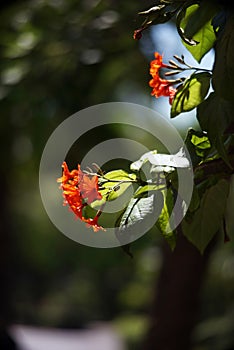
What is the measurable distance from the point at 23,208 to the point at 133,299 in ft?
10.8

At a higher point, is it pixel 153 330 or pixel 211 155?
pixel 211 155

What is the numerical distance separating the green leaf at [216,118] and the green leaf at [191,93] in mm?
20

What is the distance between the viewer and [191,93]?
896mm

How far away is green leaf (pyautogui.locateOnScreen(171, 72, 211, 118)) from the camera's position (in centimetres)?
89

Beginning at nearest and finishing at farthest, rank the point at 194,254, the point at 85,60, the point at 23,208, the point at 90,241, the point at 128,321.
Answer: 1. the point at 90,241
2. the point at 85,60
3. the point at 194,254
4. the point at 128,321
5. the point at 23,208

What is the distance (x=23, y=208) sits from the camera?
32.7 ft

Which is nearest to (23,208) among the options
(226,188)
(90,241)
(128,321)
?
(128,321)

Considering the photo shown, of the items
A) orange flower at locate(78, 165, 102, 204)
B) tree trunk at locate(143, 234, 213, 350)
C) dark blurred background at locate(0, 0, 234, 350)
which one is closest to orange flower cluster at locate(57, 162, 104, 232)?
orange flower at locate(78, 165, 102, 204)

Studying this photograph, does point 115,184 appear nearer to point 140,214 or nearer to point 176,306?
point 140,214

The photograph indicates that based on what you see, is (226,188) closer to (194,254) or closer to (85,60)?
(85,60)

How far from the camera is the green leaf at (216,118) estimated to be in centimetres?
82

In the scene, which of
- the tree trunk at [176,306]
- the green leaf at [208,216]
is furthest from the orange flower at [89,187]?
the tree trunk at [176,306]

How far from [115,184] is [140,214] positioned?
0.06 meters

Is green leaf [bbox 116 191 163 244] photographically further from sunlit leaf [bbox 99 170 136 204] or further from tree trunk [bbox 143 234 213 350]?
tree trunk [bbox 143 234 213 350]
